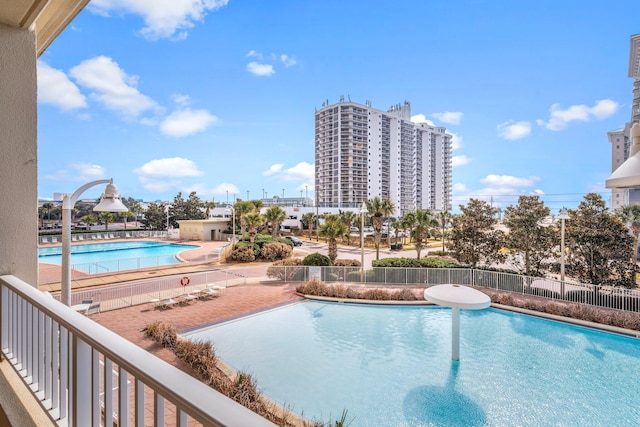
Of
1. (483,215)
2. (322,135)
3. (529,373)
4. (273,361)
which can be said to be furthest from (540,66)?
(322,135)

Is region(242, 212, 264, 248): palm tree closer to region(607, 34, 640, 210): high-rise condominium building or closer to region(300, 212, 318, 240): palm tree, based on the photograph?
region(300, 212, 318, 240): palm tree

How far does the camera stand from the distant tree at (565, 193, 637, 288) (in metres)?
14.4

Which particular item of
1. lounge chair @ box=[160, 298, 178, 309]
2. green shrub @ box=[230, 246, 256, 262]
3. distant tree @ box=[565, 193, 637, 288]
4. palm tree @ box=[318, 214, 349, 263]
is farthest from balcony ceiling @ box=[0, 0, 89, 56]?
green shrub @ box=[230, 246, 256, 262]

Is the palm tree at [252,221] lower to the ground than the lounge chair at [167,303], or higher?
higher

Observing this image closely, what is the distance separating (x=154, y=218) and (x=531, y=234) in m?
46.4

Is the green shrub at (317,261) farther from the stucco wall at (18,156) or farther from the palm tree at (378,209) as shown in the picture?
the stucco wall at (18,156)

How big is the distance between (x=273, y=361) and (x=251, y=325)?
2.86 metres

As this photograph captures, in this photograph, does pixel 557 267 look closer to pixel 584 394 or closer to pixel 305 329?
pixel 584 394

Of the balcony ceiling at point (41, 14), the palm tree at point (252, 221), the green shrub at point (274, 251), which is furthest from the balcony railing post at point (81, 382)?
the palm tree at point (252, 221)

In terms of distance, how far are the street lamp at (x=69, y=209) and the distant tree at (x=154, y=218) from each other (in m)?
44.1

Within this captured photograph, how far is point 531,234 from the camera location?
16672 millimetres

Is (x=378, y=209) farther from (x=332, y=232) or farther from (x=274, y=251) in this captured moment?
(x=274, y=251)

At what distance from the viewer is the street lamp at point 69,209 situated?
237 inches

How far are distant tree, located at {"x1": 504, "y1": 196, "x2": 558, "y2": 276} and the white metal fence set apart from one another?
2.54 meters
